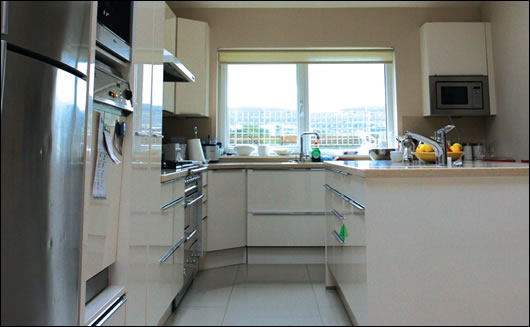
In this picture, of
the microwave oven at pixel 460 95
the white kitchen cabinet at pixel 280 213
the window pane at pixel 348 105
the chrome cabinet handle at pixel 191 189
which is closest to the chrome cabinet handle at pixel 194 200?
the chrome cabinet handle at pixel 191 189

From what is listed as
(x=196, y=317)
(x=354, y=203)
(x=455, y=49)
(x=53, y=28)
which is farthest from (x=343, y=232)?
(x=455, y=49)

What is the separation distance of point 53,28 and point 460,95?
2258 mm

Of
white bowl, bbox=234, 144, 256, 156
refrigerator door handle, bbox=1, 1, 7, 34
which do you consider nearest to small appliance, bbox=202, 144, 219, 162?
white bowl, bbox=234, 144, 256, 156

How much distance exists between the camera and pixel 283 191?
172cm

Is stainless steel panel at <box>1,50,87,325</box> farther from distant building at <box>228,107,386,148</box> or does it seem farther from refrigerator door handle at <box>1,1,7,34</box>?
distant building at <box>228,107,386,148</box>

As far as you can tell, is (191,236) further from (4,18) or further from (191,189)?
(4,18)

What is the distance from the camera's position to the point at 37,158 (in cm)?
46

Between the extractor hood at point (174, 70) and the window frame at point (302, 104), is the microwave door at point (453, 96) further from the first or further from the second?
the extractor hood at point (174, 70)

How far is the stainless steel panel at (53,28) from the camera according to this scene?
44cm

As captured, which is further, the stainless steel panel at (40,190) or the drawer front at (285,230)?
the drawer front at (285,230)

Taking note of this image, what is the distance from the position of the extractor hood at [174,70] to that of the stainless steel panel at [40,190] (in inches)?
24.6

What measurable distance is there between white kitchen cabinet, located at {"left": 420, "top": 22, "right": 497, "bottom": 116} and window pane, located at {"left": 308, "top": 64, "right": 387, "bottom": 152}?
353 mm

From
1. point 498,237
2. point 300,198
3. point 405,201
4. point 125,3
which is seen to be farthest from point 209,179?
point 498,237

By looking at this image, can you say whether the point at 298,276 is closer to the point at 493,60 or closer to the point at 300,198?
the point at 300,198
